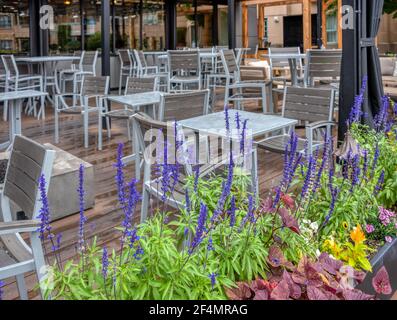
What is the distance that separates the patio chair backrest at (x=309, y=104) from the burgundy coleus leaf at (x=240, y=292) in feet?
8.01

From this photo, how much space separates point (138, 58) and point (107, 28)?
2.47 m

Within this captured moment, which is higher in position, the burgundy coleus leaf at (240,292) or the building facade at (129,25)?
the building facade at (129,25)

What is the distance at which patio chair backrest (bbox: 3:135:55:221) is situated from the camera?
168 cm

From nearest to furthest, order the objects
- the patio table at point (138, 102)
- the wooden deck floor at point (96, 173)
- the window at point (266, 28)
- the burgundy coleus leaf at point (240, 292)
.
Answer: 1. the burgundy coleus leaf at point (240, 292)
2. the wooden deck floor at point (96, 173)
3. the patio table at point (138, 102)
4. the window at point (266, 28)

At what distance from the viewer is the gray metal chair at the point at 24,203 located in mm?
1603

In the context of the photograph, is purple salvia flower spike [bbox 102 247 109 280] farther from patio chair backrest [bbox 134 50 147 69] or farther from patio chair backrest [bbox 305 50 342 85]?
patio chair backrest [bbox 134 50 147 69]

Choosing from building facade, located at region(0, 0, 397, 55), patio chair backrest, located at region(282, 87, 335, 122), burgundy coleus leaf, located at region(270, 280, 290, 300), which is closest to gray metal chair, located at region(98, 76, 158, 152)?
patio chair backrest, located at region(282, 87, 335, 122)

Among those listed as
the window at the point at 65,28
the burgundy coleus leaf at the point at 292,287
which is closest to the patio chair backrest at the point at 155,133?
the burgundy coleus leaf at the point at 292,287

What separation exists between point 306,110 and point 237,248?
2.49m

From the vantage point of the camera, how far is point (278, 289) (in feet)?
4.42

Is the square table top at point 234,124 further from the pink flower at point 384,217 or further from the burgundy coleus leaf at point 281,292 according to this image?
the burgundy coleus leaf at point 281,292

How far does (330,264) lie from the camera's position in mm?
1567

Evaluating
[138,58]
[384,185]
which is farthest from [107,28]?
[384,185]

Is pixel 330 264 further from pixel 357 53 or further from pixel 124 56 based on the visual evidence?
pixel 124 56
